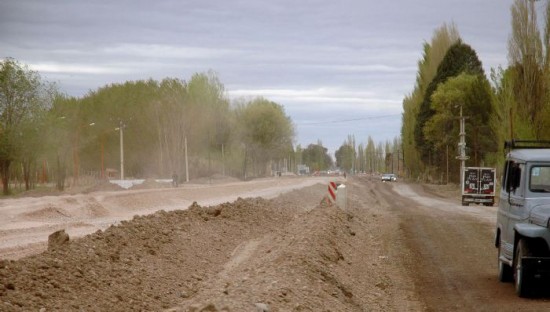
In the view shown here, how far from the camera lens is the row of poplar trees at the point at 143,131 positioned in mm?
74562

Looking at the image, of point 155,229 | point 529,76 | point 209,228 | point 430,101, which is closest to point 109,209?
point 209,228

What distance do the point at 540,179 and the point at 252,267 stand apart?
19.2ft

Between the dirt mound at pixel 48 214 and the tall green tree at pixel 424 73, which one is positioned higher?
the tall green tree at pixel 424 73

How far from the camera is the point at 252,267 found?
17609mm

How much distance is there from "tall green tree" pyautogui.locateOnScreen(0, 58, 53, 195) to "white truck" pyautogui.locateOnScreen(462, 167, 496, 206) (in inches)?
1410

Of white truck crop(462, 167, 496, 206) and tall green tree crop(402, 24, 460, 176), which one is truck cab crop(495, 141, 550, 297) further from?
tall green tree crop(402, 24, 460, 176)

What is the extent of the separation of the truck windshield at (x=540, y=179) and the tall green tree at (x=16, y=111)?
194 ft

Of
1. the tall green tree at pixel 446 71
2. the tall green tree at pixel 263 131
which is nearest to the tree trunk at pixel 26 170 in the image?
the tall green tree at pixel 446 71

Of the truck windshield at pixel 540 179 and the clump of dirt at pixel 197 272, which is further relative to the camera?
the truck windshield at pixel 540 179

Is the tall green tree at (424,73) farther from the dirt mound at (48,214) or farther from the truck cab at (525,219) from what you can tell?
the truck cab at (525,219)

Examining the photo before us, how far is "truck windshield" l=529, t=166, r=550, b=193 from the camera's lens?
15.4 meters

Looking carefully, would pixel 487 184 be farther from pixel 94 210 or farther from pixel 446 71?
pixel 446 71

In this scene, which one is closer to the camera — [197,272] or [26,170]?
[197,272]

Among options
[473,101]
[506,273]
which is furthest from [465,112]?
[506,273]
